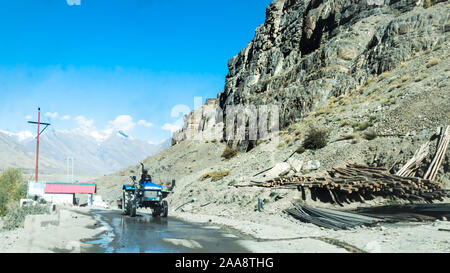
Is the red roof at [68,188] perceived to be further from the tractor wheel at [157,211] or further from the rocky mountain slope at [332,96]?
the tractor wheel at [157,211]

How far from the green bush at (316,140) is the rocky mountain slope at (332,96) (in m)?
0.50

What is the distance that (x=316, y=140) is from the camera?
28.6m

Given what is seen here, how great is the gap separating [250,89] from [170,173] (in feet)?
67.4

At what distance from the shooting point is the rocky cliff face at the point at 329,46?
37781 mm

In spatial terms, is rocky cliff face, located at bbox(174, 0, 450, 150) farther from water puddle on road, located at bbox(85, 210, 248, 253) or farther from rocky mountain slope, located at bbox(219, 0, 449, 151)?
water puddle on road, located at bbox(85, 210, 248, 253)

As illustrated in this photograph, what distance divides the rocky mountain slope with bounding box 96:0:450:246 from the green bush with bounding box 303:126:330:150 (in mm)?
501

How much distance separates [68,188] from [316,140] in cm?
4735

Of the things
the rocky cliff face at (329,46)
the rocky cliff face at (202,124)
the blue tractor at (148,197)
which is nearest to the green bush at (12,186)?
the rocky cliff face at (202,124)

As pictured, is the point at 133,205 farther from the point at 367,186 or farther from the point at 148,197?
the point at 367,186

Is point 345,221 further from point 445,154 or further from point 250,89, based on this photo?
point 250,89

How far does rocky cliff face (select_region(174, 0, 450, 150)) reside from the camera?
1487 inches

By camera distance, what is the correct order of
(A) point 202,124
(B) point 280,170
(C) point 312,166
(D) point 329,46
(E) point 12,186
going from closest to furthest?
1. (C) point 312,166
2. (B) point 280,170
3. (D) point 329,46
4. (E) point 12,186
5. (A) point 202,124

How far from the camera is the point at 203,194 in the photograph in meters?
29.2

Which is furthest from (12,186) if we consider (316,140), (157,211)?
(316,140)
